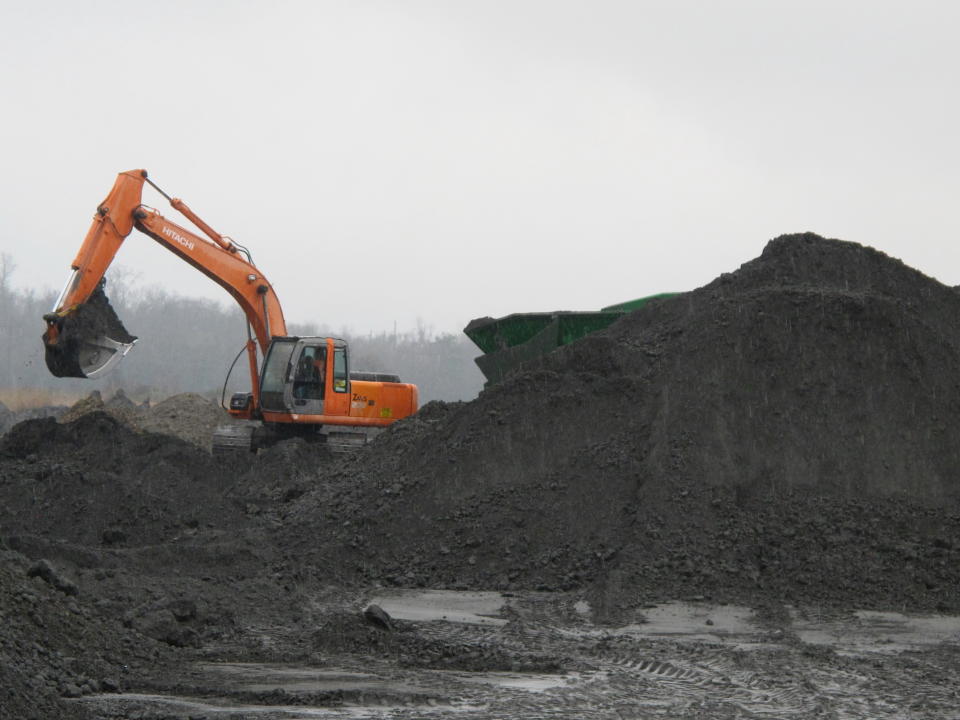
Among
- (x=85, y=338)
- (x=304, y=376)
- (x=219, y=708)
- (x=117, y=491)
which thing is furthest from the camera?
(x=304, y=376)

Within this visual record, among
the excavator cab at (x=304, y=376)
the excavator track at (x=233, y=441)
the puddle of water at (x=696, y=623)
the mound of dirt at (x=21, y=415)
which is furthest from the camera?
the mound of dirt at (x=21, y=415)

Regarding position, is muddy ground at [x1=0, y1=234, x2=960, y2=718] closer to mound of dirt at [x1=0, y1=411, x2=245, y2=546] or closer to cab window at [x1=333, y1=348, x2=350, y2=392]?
mound of dirt at [x1=0, y1=411, x2=245, y2=546]

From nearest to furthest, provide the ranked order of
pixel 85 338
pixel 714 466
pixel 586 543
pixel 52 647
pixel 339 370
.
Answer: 1. pixel 52 647
2. pixel 586 543
3. pixel 714 466
4. pixel 85 338
5. pixel 339 370

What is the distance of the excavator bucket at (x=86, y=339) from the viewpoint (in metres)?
16.6

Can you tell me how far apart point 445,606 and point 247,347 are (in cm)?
973

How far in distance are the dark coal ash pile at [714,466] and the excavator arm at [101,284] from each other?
4.66m

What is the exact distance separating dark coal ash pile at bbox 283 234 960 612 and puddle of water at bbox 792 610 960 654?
52 centimetres

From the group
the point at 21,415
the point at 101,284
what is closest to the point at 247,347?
the point at 101,284

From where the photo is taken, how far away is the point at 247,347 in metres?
19.1

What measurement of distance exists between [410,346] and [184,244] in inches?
2061

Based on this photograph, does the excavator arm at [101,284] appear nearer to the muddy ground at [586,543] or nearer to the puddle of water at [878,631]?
the muddy ground at [586,543]

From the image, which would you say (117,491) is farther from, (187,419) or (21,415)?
(21,415)

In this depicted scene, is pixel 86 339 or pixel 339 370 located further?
pixel 339 370

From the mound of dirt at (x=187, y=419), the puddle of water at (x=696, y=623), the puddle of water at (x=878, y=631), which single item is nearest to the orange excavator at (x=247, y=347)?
the mound of dirt at (x=187, y=419)
